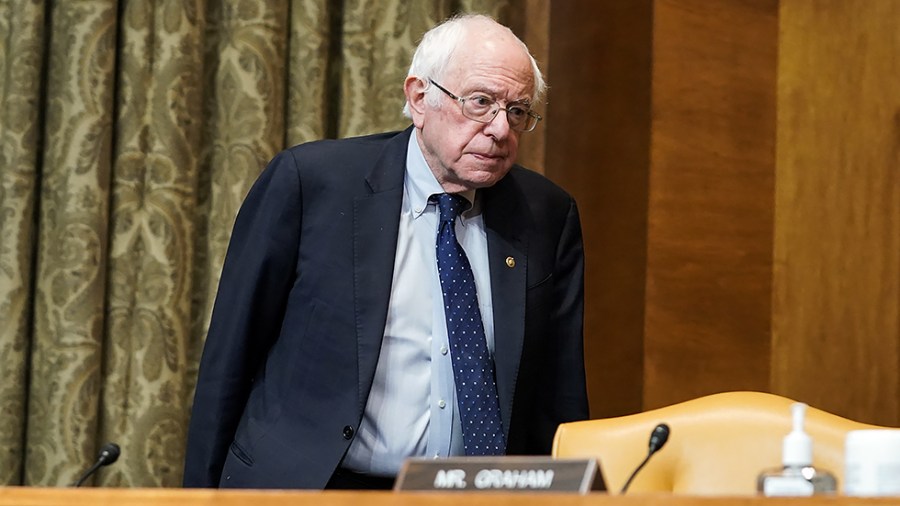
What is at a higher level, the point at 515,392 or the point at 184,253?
the point at 184,253

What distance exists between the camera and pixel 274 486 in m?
2.97

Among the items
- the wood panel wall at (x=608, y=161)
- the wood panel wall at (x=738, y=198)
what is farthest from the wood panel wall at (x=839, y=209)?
the wood panel wall at (x=608, y=161)

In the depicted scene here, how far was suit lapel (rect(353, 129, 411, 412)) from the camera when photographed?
300 centimetres

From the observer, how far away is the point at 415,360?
3.05 metres

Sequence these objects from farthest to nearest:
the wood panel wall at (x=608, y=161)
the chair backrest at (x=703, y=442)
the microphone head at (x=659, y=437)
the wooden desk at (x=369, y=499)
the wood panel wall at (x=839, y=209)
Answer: the wood panel wall at (x=608, y=161)
the wood panel wall at (x=839, y=209)
the chair backrest at (x=703, y=442)
the microphone head at (x=659, y=437)
the wooden desk at (x=369, y=499)

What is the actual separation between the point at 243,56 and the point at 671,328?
148 centimetres

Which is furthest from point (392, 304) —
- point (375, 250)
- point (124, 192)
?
point (124, 192)

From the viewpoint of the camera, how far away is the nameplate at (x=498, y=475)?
170cm

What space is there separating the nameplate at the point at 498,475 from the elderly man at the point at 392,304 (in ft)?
4.02

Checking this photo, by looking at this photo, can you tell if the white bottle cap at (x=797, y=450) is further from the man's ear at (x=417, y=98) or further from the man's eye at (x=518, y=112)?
the man's ear at (x=417, y=98)

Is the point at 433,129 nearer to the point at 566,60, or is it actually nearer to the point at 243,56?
the point at 243,56

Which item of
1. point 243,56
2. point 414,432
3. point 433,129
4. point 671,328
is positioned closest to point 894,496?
point 414,432

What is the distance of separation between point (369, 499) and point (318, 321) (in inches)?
61.5

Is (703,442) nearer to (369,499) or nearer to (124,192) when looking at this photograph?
(369,499)
